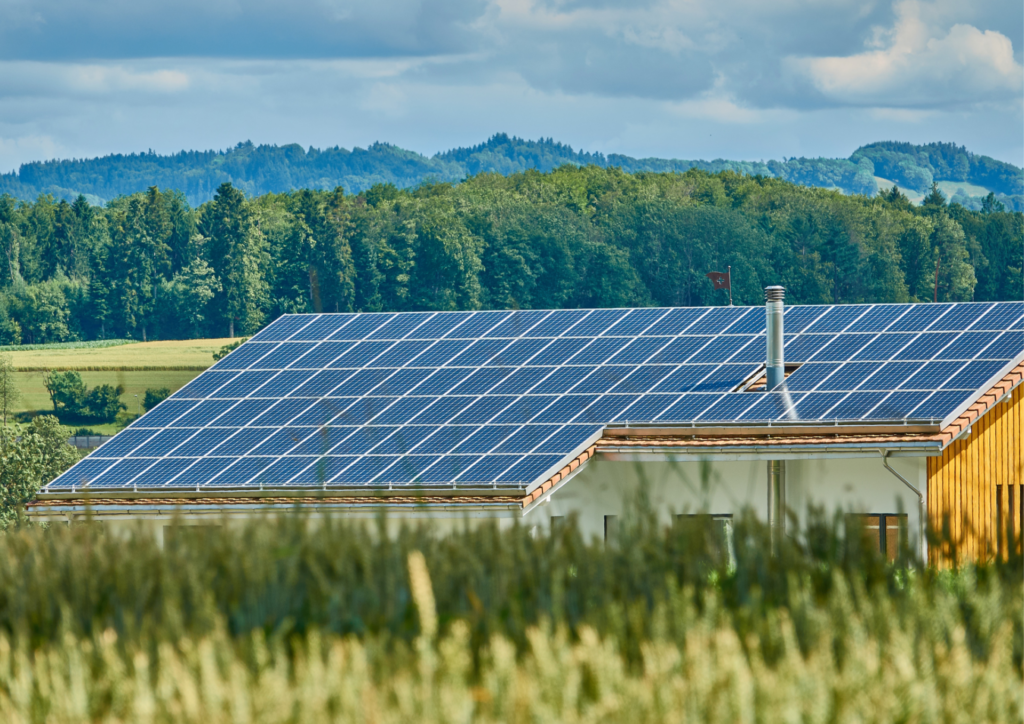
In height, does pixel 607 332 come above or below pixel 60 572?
above

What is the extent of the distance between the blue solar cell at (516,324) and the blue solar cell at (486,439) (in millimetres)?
5979

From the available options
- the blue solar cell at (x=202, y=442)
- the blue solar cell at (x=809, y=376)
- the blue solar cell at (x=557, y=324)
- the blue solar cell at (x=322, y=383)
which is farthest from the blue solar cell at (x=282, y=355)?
the blue solar cell at (x=809, y=376)

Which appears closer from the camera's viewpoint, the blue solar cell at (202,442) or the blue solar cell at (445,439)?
the blue solar cell at (445,439)

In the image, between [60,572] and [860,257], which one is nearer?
[60,572]

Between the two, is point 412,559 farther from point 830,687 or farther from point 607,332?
point 607,332

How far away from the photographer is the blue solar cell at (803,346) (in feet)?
95.6

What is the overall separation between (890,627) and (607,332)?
25.2 meters

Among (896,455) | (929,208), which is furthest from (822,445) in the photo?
(929,208)

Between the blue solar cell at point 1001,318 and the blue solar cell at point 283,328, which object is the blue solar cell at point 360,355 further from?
the blue solar cell at point 1001,318

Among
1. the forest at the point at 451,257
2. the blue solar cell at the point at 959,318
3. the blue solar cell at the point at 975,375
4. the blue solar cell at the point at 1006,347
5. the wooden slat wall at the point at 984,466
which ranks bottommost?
the wooden slat wall at the point at 984,466

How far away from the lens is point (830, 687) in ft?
21.0

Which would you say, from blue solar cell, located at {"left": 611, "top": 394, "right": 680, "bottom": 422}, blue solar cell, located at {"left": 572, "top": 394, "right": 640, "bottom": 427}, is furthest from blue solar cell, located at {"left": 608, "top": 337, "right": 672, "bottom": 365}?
blue solar cell, located at {"left": 611, "top": 394, "right": 680, "bottom": 422}

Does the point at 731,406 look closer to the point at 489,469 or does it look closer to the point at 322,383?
the point at 489,469

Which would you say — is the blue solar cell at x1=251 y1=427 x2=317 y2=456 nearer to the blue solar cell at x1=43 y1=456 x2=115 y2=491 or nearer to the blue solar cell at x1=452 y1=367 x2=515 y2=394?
the blue solar cell at x1=43 y1=456 x2=115 y2=491
